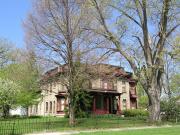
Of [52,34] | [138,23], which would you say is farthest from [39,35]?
[138,23]

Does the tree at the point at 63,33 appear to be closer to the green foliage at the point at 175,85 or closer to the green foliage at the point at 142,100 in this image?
the green foliage at the point at 175,85

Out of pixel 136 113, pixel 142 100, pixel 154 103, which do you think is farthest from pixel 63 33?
pixel 142 100

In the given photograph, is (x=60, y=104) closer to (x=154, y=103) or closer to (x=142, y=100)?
(x=154, y=103)

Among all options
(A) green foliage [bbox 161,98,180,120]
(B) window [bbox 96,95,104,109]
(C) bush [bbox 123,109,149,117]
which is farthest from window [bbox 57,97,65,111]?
(A) green foliage [bbox 161,98,180,120]

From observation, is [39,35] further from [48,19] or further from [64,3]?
[64,3]

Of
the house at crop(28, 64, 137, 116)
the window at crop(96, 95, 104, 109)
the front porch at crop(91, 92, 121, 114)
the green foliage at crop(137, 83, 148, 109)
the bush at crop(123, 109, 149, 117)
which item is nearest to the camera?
the bush at crop(123, 109, 149, 117)

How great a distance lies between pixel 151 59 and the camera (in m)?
30.9

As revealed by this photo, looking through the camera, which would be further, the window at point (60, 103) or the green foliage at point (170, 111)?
the window at point (60, 103)

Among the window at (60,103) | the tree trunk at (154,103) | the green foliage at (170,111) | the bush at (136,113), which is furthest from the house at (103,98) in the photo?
the tree trunk at (154,103)

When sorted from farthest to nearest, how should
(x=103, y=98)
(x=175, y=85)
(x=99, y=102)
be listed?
(x=103, y=98)
(x=99, y=102)
(x=175, y=85)

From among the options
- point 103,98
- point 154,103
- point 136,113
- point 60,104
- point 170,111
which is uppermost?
point 103,98

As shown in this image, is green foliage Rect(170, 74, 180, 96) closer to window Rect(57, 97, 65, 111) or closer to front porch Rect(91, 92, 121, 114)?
front porch Rect(91, 92, 121, 114)

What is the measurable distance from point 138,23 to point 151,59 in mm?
3546

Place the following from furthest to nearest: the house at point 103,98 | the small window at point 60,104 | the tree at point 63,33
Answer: the small window at point 60,104 < the house at point 103,98 < the tree at point 63,33
